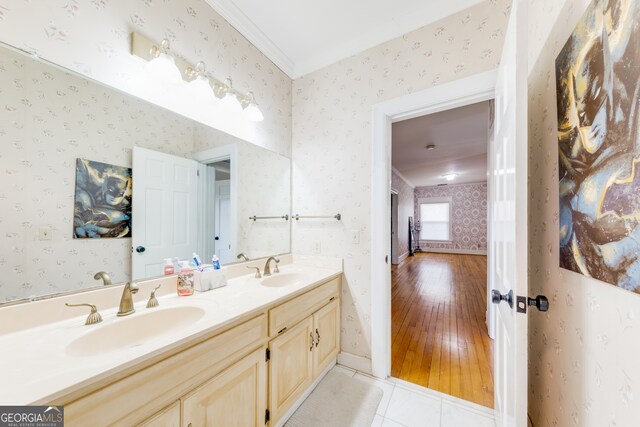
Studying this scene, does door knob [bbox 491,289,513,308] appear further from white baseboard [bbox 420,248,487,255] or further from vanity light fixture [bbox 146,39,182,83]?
white baseboard [bbox 420,248,487,255]

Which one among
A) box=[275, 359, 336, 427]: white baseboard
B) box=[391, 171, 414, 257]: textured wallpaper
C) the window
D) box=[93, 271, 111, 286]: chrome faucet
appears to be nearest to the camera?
box=[93, 271, 111, 286]: chrome faucet

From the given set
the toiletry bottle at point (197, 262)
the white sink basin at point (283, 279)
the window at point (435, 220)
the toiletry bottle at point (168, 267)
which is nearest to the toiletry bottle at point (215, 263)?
the toiletry bottle at point (197, 262)

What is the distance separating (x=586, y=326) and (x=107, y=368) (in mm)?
1431

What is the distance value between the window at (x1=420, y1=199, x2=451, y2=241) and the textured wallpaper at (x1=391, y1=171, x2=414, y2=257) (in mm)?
685

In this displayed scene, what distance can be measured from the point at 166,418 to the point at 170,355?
0.68 ft

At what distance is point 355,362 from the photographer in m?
1.90

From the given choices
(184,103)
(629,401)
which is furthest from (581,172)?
(184,103)

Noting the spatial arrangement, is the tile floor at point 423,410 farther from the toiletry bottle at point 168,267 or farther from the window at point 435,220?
the window at point 435,220

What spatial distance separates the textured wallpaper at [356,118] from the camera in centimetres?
154

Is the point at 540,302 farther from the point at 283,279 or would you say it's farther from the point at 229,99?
the point at 229,99

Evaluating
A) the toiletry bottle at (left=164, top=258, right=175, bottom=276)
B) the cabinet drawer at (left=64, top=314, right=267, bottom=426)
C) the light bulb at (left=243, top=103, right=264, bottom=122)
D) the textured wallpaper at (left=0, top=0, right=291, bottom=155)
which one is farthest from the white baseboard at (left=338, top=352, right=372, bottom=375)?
the light bulb at (left=243, top=103, right=264, bottom=122)

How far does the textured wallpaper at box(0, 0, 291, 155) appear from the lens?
0.96 m

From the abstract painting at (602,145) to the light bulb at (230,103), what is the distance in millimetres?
1721

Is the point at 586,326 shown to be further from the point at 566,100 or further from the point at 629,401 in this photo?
the point at 566,100
